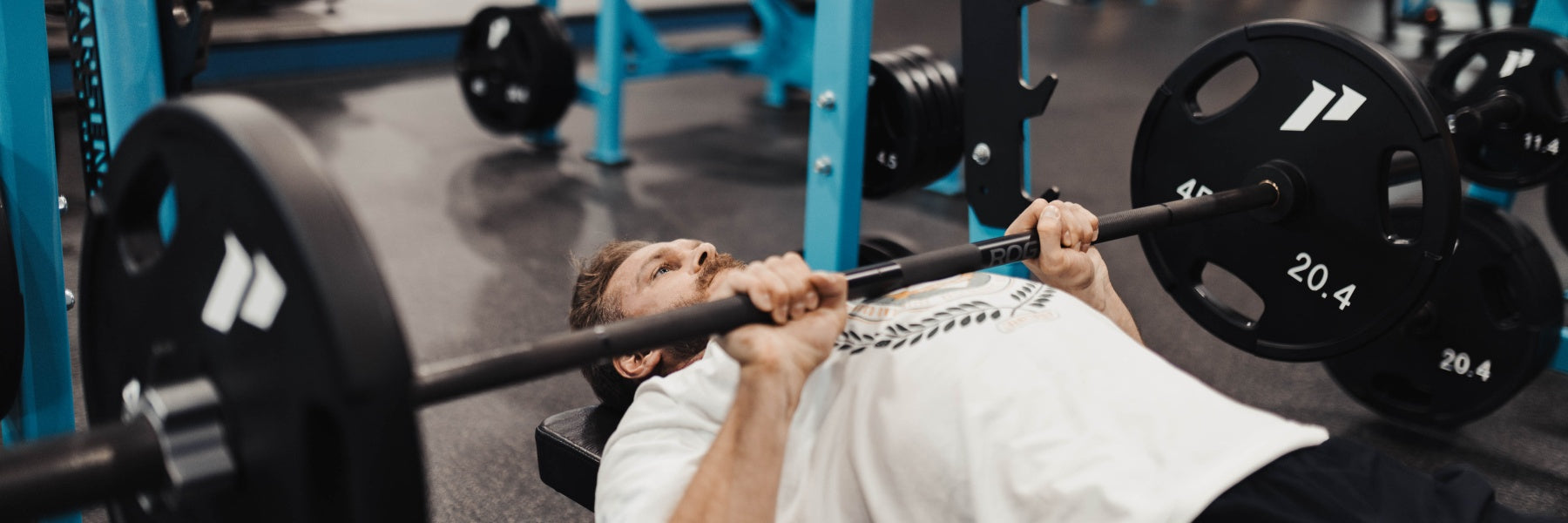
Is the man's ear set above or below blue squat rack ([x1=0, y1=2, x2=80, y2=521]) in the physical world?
below

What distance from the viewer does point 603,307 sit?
1.41 m

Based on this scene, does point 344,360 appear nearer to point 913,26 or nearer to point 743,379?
point 743,379

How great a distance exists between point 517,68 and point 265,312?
319 cm

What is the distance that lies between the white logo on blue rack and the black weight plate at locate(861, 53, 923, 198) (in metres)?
0.76

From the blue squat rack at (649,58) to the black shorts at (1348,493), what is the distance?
292 centimetres

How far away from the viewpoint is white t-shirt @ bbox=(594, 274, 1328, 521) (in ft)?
3.61

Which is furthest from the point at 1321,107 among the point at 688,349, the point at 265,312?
the point at 265,312

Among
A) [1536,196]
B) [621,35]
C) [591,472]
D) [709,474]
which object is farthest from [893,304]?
[1536,196]

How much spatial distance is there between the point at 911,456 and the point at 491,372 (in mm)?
436

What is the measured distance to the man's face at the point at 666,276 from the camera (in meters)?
1.36

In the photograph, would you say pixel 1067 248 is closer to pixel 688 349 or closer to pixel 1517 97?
pixel 688 349

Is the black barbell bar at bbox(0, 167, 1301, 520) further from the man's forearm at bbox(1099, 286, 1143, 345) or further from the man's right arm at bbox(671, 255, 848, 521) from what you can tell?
the man's forearm at bbox(1099, 286, 1143, 345)

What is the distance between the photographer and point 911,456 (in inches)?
44.5

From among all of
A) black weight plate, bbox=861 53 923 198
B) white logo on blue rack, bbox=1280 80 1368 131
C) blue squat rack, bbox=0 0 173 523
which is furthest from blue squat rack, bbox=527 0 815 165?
white logo on blue rack, bbox=1280 80 1368 131
